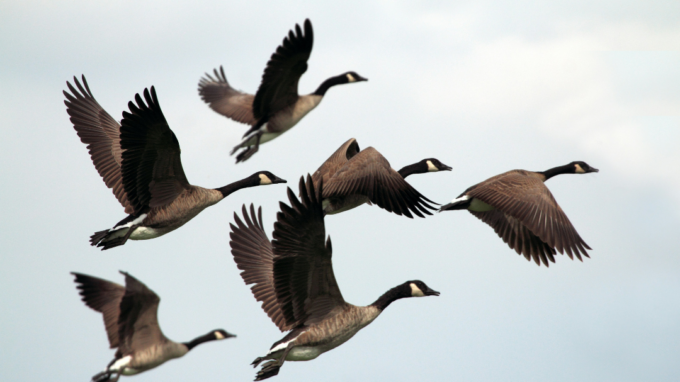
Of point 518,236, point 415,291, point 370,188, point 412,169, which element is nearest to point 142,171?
point 370,188

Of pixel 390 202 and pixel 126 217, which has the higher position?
pixel 126 217

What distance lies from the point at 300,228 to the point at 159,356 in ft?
10.7

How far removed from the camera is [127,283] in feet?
34.1

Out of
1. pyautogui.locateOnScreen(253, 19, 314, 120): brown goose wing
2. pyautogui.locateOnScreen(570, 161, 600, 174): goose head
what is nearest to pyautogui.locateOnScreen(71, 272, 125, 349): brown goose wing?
pyautogui.locateOnScreen(253, 19, 314, 120): brown goose wing

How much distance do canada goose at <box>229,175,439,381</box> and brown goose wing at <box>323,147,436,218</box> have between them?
126 cm

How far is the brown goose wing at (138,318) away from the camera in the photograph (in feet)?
34.1

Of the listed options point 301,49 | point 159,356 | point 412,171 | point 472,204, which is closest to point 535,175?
point 472,204

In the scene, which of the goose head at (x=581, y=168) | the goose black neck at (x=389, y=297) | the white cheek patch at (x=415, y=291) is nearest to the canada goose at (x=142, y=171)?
the goose black neck at (x=389, y=297)

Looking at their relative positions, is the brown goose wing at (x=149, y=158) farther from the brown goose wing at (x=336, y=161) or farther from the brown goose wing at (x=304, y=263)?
the brown goose wing at (x=304, y=263)

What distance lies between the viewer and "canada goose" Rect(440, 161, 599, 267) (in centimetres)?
1135

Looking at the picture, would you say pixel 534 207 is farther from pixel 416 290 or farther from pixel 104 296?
pixel 104 296

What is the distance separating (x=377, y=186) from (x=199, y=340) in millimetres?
3650

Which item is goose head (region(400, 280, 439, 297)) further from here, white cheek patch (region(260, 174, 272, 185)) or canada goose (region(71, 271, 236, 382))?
white cheek patch (region(260, 174, 272, 185))

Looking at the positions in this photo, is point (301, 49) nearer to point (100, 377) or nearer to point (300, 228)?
point (300, 228)
